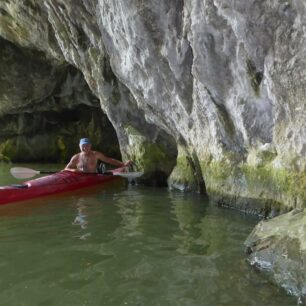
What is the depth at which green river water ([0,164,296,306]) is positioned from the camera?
3980 mm

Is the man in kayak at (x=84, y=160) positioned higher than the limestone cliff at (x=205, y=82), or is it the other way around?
the limestone cliff at (x=205, y=82)

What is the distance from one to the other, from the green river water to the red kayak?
28cm

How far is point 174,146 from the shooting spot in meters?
11.6

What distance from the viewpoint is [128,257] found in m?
5.06

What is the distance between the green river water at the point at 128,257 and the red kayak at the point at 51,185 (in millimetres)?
281

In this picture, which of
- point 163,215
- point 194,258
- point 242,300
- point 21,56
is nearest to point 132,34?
point 163,215

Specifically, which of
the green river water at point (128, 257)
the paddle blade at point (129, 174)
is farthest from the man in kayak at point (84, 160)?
the green river water at point (128, 257)

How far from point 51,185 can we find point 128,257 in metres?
4.78

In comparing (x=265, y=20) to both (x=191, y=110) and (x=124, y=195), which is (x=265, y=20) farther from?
(x=124, y=195)

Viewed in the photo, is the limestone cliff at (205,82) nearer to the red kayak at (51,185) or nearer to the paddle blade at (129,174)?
the paddle blade at (129,174)

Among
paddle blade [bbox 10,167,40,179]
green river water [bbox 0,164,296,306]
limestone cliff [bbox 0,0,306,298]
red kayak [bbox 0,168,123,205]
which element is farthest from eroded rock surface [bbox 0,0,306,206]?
paddle blade [bbox 10,167,40,179]

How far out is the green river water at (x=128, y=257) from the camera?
398cm

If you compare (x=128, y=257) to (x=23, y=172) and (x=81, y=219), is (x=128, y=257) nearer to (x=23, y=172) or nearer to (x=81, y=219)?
(x=81, y=219)

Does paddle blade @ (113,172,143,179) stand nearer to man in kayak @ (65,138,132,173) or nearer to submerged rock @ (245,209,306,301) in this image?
man in kayak @ (65,138,132,173)
